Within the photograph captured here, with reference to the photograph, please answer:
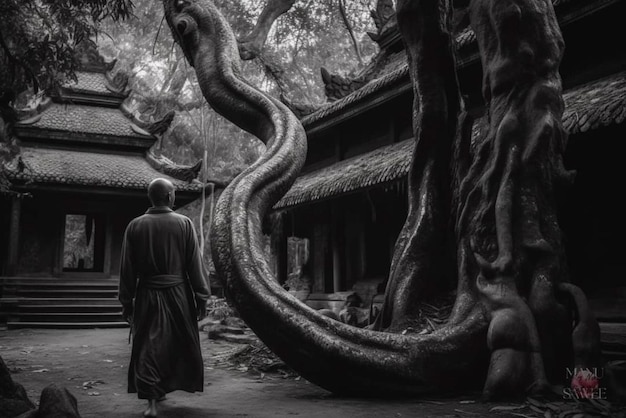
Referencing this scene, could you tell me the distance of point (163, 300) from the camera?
3.89 metres

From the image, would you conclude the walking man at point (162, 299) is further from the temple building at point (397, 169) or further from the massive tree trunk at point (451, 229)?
the temple building at point (397, 169)

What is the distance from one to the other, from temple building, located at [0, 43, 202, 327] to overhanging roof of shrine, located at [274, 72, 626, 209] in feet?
17.9

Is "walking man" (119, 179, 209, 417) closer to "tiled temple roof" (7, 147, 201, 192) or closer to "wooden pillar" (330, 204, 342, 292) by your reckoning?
"wooden pillar" (330, 204, 342, 292)

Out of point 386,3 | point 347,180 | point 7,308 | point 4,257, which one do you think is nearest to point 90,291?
Answer: point 7,308

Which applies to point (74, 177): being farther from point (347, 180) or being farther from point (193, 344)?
point (193, 344)

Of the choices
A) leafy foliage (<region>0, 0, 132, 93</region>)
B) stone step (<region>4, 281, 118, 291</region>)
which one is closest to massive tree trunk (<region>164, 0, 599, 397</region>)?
leafy foliage (<region>0, 0, 132, 93</region>)

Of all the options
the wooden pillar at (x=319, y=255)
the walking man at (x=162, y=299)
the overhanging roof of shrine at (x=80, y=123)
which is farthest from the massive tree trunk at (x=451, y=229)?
the overhanging roof of shrine at (x=80, y=123)

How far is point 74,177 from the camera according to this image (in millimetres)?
14211

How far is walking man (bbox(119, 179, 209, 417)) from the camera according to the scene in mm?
3740

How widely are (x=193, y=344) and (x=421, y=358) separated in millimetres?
1661

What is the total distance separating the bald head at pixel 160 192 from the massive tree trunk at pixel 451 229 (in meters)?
0.45

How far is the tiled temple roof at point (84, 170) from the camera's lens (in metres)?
13.9

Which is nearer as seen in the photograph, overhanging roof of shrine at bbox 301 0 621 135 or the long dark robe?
the long dark robe

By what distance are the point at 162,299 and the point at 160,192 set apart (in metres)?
0.82
